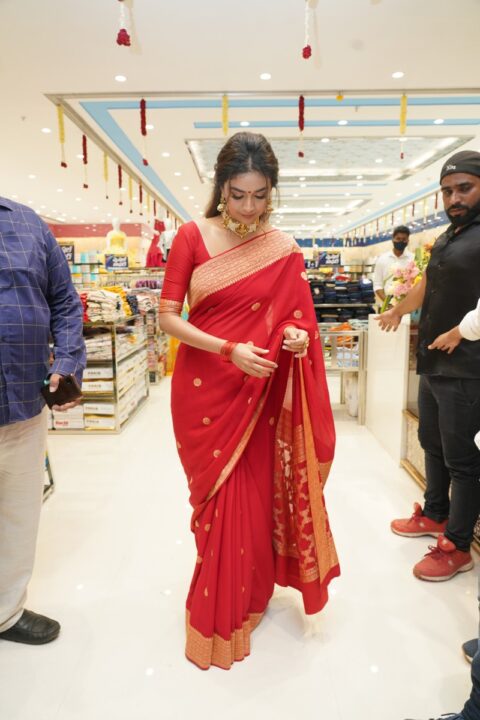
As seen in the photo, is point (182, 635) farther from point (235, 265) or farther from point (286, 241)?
point (286, 241)

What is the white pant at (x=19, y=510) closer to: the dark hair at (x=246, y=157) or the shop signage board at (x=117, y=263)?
the dark hair at (x=246, y=157)

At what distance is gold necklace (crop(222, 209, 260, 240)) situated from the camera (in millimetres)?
1464

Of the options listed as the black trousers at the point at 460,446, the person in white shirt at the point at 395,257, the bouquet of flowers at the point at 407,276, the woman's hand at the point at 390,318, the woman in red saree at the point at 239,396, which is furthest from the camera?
the person in white shirt at the point at 395,257

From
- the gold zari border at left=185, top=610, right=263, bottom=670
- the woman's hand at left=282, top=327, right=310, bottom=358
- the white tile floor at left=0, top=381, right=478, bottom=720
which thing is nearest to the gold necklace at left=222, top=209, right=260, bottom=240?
the woman's hand at left=282, top=327, right=310, bottom=358

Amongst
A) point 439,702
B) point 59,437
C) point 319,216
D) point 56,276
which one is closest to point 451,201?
point 56,276

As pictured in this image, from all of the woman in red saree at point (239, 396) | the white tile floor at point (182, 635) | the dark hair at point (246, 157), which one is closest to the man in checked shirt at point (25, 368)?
the white tile floor at point (182, 635)

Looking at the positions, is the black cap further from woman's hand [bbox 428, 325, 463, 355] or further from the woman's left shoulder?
the woman's left shoulder

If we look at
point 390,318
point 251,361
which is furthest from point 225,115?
point 251,361

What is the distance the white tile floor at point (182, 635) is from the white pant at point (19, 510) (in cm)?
20

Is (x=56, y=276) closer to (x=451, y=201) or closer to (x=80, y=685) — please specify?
(x=80, y=685)

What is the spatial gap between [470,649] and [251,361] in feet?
4.04

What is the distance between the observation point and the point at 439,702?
4.58 ft

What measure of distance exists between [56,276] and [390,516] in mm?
2116

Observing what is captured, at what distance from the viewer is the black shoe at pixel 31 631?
1.63 m
